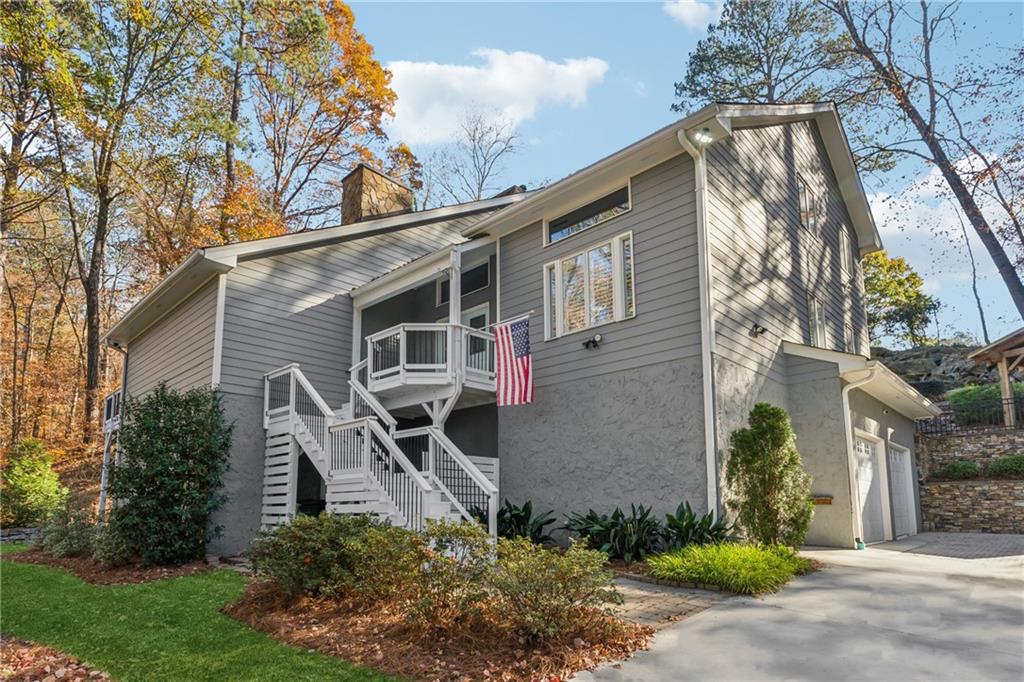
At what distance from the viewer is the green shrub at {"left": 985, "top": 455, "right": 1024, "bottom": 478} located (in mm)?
14883

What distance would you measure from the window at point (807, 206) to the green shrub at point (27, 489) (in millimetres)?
19411

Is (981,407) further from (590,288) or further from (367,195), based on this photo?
(367,195)

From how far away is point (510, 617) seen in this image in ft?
16.8

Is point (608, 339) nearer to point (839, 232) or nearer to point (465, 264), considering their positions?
point (465, 264)

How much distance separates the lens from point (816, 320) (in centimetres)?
1348

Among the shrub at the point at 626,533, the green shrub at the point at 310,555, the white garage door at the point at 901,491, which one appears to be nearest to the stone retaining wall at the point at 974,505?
the white garage door at the point at 901,491

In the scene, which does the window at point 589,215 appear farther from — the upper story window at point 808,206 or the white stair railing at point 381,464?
the upper story window at point 808,206

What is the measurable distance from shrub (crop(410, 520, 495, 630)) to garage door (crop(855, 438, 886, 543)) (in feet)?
27.8

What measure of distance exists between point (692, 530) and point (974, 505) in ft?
34.7

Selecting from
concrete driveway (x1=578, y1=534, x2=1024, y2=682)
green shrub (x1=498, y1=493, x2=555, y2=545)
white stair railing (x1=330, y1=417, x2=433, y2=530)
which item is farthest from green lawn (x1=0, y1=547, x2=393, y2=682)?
green shrub (x1=498, y1=493, x2=555, y2=545)

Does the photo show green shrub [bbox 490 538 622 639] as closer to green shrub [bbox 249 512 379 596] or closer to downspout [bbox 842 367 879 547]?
green shrub [bbox 249 512 379 596]

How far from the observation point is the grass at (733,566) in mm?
6801

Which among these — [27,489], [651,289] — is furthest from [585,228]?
[27,489]

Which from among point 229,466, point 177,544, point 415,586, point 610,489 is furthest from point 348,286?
point 415,586
